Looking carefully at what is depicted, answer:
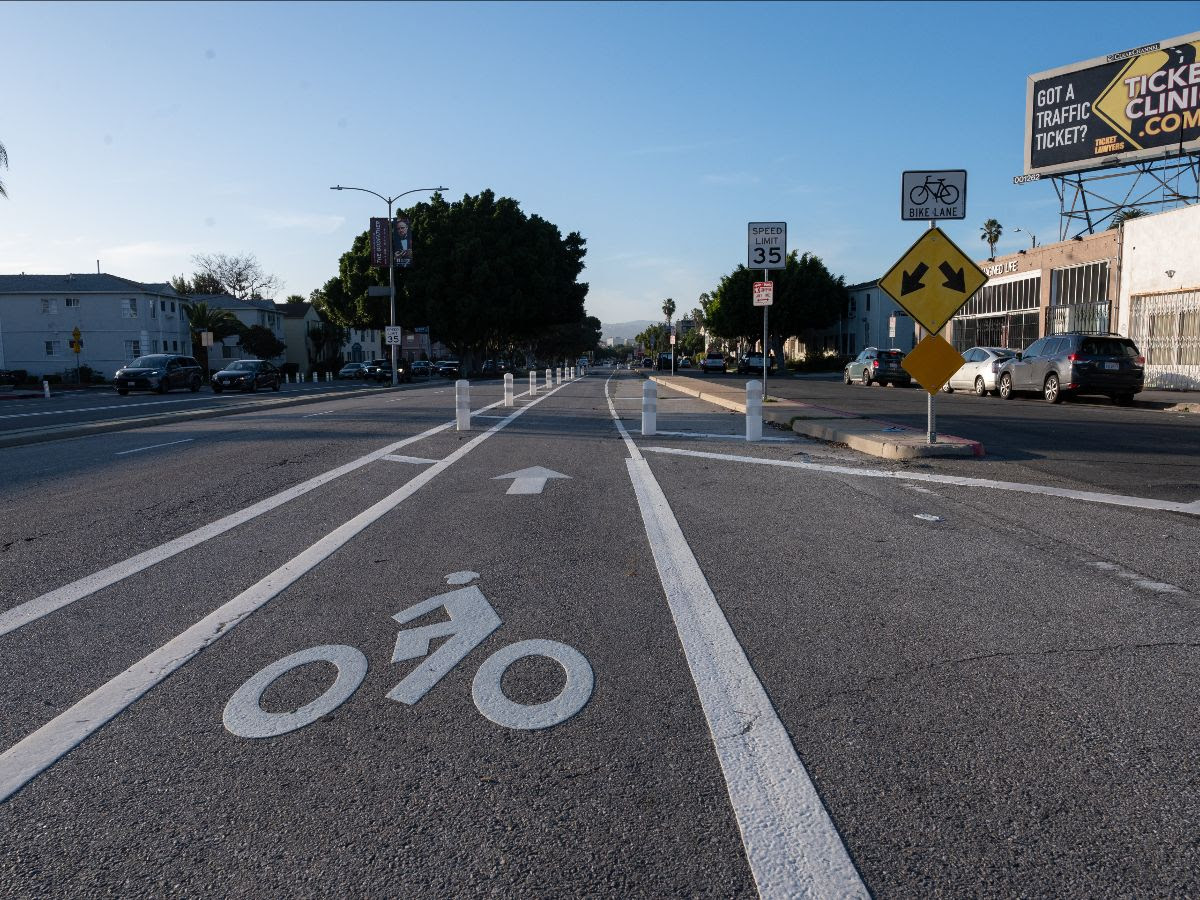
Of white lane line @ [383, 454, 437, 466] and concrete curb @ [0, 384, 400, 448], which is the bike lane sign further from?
concrete curb @ [0, 384, 400, 448]

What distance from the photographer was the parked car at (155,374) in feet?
119

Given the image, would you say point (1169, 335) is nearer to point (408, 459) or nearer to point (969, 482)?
point (969, 482)

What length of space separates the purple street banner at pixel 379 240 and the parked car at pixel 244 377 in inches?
447

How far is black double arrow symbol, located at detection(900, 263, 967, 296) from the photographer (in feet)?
38.2

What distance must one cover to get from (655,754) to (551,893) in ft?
2.79

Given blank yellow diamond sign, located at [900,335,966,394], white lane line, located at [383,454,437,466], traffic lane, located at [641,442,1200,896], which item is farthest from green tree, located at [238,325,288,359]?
traffic lane, located at [641,442,1200,896]

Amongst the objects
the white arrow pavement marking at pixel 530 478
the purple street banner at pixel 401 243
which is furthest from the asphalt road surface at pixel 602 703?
the purple street banner at pixel 401 243

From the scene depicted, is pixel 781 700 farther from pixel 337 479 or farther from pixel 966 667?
pixel 337 479

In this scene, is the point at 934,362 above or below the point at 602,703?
above

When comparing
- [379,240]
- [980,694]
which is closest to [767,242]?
[980,694]

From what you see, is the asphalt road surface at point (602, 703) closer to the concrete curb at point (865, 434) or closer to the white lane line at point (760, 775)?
the white lane line at point (760, 775)

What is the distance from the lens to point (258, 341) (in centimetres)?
7894

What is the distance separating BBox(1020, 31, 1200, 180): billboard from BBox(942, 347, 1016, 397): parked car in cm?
1105

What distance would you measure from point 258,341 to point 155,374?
4393 centimetres
